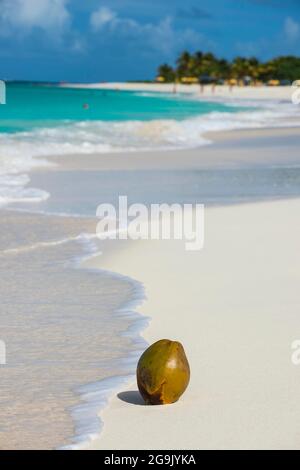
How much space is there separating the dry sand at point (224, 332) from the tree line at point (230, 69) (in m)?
169

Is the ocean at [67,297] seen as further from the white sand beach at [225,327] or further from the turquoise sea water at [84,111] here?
the turquoise sea water at [84,111]

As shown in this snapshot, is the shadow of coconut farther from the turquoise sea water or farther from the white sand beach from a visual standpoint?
the turquoise sea water

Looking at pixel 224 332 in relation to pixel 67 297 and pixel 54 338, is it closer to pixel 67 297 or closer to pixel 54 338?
pixel 54 338

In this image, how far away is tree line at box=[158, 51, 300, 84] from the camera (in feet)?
582

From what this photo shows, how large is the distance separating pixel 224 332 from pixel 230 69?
7028 inches

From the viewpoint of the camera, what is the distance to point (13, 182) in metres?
16.0

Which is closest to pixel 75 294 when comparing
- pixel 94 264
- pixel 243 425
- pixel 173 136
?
pixel 94 264

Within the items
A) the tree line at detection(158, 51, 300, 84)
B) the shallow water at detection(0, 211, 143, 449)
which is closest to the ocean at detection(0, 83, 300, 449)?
the shallow water at detection(0, 211, 143, 449)

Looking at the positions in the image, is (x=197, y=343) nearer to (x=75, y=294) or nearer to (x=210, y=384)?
(x=210, y=384)

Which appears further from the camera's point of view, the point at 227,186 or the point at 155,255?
the point at 227,186

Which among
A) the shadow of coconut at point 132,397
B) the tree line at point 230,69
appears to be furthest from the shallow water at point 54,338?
the tree line at point 230,69

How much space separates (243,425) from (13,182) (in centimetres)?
1179

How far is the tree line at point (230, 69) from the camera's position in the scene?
582 feet
